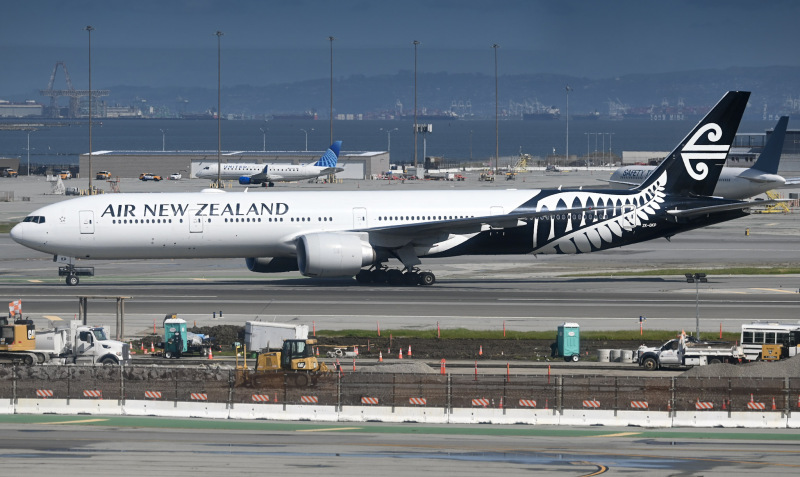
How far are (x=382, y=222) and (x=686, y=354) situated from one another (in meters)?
22.8

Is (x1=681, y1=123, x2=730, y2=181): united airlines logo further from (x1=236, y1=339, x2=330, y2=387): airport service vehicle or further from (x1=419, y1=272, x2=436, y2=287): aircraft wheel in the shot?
(x1=236, y1=339, x2=330, y2=387): airport service vehicle

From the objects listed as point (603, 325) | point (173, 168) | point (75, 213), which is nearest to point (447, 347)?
point (603, 325)

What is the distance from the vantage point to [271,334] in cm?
3922

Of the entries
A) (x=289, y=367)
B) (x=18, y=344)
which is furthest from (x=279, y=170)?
(x=289, y=367)

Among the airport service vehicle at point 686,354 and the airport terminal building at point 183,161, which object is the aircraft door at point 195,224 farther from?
the airport terminal building at point 183,161

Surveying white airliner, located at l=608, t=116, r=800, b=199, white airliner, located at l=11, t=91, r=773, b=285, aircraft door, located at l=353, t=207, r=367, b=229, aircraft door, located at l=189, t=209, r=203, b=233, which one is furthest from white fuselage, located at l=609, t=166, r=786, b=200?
aircraft door, located at l=189, t=209, r=203, b=233

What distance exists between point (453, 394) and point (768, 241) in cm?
5444

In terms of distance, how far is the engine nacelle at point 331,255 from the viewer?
53969 mm

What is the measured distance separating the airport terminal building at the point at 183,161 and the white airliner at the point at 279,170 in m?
9.93

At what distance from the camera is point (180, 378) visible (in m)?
33.6

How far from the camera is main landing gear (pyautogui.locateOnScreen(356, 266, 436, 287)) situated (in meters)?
57.6

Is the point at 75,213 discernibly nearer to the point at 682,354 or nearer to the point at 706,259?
the point at 682,354

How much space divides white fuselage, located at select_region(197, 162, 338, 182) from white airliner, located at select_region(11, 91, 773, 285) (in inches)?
3778

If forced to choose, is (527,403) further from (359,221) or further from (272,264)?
(272,264)
